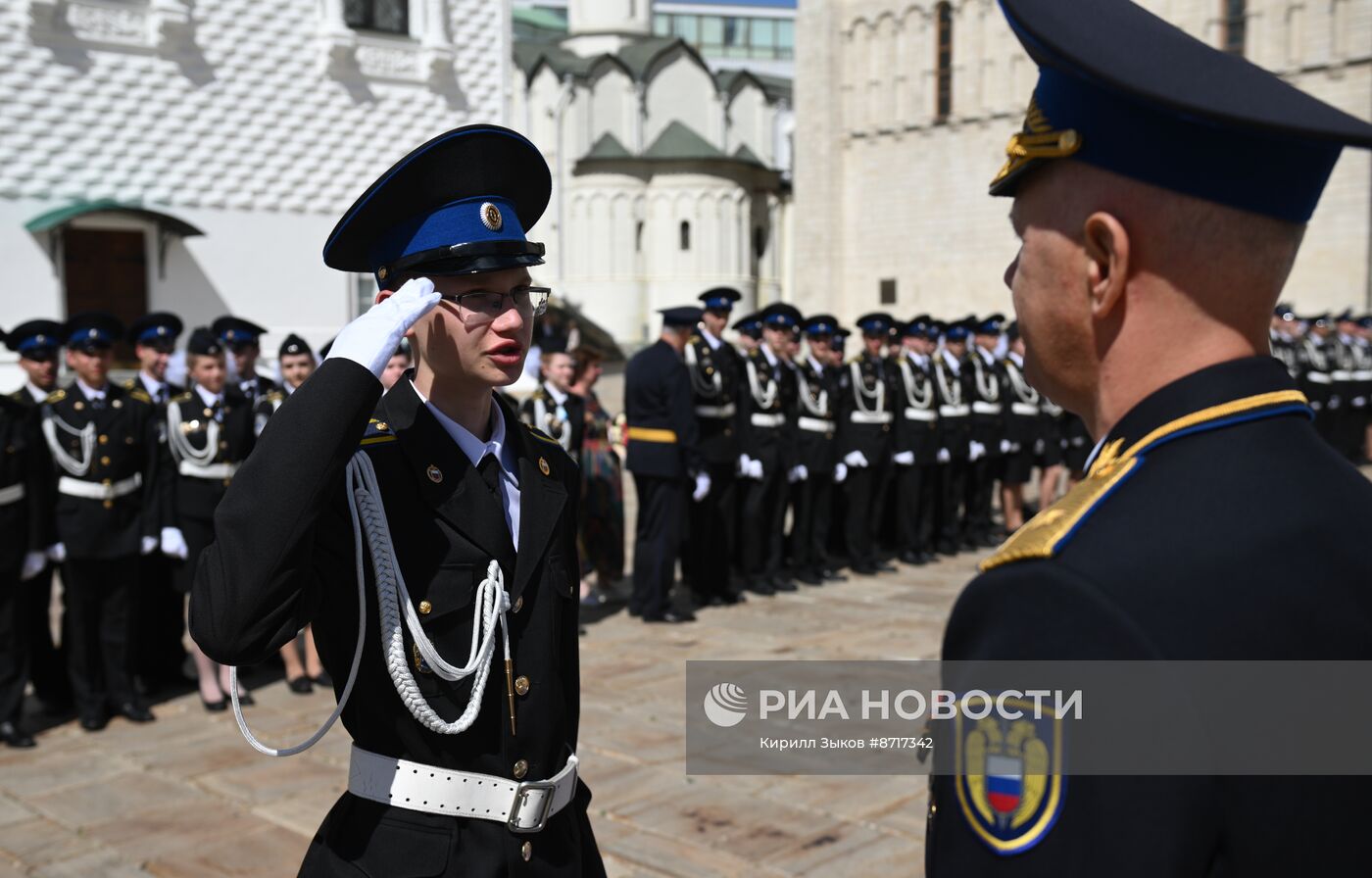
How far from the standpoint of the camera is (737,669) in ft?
23.4

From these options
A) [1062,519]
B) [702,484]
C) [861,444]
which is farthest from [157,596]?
[1062,519]

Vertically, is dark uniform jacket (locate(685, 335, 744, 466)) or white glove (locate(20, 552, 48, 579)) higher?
dark uniform jacket (locate(685, 335, 744, 466))

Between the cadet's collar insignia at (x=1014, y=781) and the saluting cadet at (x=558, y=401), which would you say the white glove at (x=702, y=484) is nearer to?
the saluting cadet at (x=558, y=401)

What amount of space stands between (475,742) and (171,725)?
5013 millimetres

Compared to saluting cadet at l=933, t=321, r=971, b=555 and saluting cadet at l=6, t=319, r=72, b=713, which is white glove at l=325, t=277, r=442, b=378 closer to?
saluting cadet at l=6, t=319, r=72, b=713

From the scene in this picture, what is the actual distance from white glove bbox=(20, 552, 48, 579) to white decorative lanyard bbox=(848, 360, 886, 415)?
6.70 m

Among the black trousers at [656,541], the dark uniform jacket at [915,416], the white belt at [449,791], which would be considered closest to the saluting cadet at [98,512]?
the black trousers at [656,541]

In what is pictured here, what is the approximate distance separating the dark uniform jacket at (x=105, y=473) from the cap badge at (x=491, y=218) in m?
5.05

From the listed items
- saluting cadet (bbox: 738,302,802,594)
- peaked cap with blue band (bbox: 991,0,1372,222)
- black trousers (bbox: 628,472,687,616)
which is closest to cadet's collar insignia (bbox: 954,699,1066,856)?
peaked cap with blue band (bbox: 991,0,1372,222)

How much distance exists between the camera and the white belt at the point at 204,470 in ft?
22.3

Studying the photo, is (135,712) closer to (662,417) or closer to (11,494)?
(11,494)

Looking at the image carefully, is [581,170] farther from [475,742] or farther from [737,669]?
[475,742]

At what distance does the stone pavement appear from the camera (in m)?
4.52

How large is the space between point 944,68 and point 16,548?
33350 millimetres
